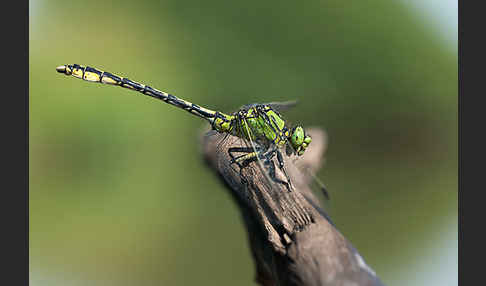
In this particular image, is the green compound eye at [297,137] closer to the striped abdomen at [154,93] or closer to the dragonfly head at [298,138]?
the dragonfly head at [298,138]

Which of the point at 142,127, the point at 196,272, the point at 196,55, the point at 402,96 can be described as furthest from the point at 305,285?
the point at 402,96

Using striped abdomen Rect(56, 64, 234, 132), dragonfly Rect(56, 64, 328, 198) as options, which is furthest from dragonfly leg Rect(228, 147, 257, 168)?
striped abdomen Rect(56, 64, 234, 132)

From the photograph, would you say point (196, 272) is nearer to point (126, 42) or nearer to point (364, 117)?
point (126, 42)

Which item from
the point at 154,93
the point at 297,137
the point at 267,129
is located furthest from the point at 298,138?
the point at 154,93

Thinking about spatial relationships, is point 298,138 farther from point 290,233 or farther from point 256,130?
point 290,233

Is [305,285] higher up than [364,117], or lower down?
lower down

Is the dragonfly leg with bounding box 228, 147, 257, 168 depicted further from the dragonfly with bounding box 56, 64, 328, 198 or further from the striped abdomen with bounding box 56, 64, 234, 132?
the striped abdomen with bounding box 56, 64, 234, 132
